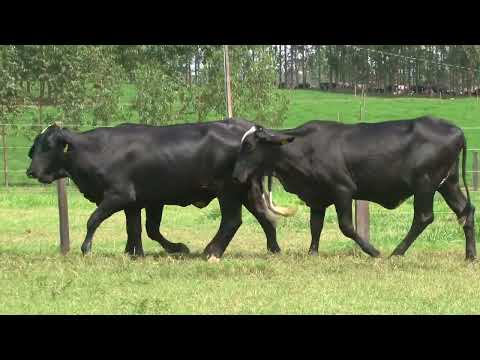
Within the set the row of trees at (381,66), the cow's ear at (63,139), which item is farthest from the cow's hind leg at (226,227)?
the row of trees at (381,66)

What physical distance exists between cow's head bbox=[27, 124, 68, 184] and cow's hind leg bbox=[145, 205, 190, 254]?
4.09ft

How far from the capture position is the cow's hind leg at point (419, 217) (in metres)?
11.1

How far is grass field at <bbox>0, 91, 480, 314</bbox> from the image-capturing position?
787 cm

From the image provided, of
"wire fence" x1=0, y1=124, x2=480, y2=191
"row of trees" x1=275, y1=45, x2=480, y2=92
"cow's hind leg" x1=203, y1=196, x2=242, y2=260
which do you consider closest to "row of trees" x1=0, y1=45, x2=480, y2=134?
"wire fence" x1=0, y1=124, x2=480, y2=191

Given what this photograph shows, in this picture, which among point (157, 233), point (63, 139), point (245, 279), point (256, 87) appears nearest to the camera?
point (245, 279)

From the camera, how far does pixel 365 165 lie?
1130 cm

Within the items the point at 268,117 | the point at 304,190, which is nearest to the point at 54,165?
the point at 304,190

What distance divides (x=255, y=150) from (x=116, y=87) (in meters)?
28.0

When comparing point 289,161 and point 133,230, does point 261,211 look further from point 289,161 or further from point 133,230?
point 133,230

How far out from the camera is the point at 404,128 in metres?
11.3

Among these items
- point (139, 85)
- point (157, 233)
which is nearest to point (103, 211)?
point (157, 233)

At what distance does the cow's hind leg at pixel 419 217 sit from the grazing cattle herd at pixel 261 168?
0.5 inches

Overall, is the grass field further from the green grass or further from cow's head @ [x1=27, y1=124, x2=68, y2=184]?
cow's head @ [x1=27, y1=124, x2=68, y2=184]
